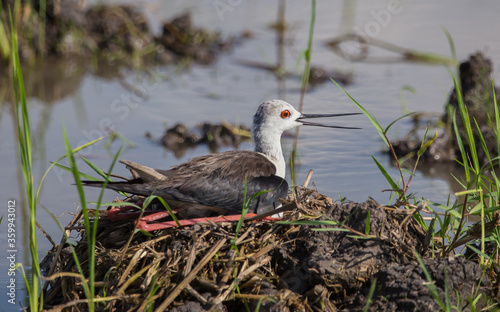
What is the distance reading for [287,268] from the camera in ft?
13.7

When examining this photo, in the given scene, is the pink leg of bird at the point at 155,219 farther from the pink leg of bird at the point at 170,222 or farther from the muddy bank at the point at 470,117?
the muddy bank at the point at 470,117

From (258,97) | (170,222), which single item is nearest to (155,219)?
(170,222)

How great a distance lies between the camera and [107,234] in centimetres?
456

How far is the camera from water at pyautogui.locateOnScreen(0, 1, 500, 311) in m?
6.48

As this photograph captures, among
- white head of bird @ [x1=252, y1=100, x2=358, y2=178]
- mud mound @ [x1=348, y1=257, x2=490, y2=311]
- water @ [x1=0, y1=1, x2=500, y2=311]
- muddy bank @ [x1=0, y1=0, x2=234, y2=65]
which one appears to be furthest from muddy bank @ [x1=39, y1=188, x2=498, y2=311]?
muddy bank @ [x1=0, y1=0, x2=234, y2=65]

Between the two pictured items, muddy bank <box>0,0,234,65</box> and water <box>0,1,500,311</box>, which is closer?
water <box>0,1,500,311</box>

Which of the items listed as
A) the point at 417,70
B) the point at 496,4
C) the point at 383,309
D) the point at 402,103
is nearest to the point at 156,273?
the point at 383,309

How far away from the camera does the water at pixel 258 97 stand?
6477mm

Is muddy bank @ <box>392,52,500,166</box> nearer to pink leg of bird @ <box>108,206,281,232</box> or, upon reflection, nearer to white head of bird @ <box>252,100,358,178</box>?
white head of bird @ <box>252,100,358,178</box>

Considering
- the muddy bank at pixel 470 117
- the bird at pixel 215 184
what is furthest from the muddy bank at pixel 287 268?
the muddy bank at pixel 470 117

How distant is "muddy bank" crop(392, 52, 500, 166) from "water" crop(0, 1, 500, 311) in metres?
0.27

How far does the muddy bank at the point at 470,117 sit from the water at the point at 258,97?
266 mm

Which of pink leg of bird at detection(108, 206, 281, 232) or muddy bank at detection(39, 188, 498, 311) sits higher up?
pink leg of bird at detection(108, 206, 281, 232)

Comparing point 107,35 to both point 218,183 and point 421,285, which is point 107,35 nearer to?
point 218,183
